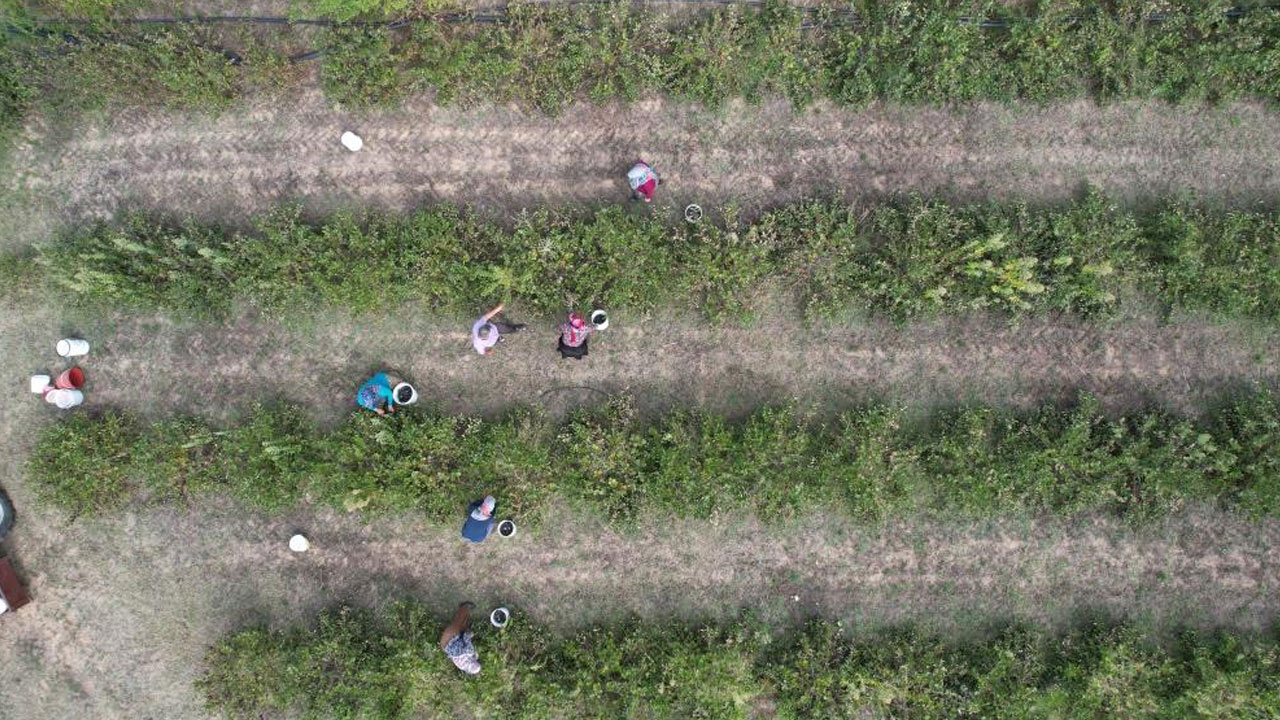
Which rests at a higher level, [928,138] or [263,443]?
[928,138]

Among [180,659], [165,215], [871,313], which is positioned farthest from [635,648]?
[165,215]

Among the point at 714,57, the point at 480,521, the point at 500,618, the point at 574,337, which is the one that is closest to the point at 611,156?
the point at 714,57

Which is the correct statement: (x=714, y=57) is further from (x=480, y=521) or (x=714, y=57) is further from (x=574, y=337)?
(x=480, y=521)

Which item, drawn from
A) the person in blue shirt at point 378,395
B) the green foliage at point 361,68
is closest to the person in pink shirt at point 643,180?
the green foliage at point 361,68

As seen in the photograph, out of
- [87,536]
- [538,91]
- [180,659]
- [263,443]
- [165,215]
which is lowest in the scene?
[180,659]

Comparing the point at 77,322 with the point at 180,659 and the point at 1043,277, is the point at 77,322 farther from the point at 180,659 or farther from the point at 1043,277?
the point at 1043,277

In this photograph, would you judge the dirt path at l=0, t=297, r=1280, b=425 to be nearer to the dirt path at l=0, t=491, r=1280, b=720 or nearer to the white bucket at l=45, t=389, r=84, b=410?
the white bucket at l=45, t=389, r=84, b=410

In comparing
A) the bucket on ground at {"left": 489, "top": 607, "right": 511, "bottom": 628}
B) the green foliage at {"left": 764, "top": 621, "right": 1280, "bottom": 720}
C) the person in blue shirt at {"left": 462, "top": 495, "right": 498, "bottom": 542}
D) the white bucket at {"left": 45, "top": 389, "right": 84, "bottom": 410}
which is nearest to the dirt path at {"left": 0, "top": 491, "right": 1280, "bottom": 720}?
the bucket on ground at {"left": 489, "top": 607, "right": 511, "bottom": 628}
